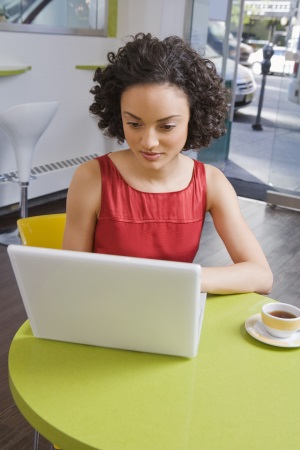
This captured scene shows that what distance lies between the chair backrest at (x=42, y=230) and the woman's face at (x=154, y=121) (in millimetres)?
482

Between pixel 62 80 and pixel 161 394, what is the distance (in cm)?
411

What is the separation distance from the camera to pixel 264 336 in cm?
121

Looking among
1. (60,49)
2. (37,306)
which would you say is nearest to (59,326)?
(37,306)

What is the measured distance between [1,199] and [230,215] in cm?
315

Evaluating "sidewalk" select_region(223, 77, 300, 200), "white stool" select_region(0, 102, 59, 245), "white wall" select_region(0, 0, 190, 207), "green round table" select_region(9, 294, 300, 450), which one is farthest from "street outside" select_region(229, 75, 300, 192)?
"green round table" select_region(9, 294, 300, 450)

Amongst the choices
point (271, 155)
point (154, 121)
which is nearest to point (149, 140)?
point (154, 121)

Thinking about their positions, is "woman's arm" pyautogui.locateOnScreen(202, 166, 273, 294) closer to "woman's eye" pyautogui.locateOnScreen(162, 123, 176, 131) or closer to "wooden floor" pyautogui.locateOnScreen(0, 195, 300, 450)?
"woman's eye" pyautogui.locateOnScreen(162, 123, 176, 131)

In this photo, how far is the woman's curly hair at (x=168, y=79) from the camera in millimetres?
1410

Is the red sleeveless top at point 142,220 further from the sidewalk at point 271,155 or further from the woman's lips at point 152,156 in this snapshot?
the sidewalk at point 271,155

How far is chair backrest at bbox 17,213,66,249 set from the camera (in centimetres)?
171

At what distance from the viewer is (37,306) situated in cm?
107

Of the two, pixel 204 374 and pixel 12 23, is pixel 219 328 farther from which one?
pixel 12 23

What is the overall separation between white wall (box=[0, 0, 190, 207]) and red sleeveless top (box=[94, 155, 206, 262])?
2952 mm

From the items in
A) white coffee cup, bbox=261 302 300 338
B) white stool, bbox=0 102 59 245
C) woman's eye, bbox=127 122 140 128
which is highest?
woman's eye, bbox=127 122 140 128
